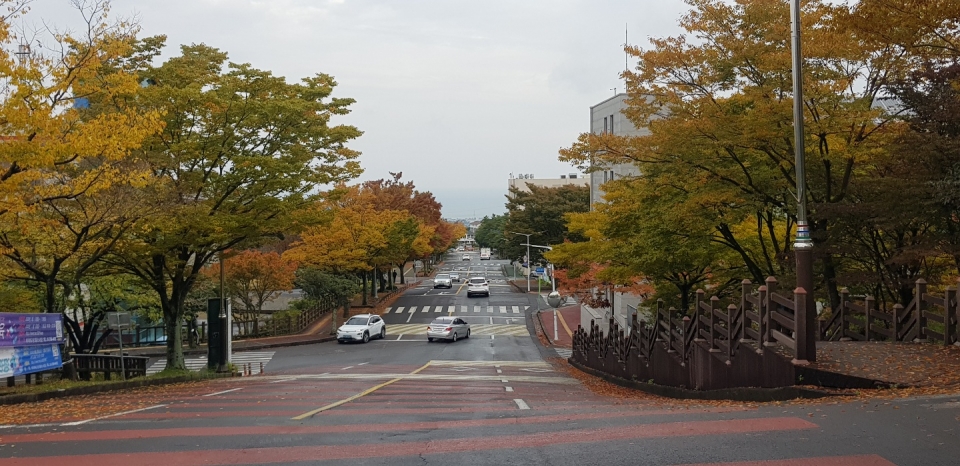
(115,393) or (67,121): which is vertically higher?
(67,121)

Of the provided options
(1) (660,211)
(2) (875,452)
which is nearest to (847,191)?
(1) (660,211)

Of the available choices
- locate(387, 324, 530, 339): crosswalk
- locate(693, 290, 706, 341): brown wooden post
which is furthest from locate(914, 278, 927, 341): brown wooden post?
locate(387, 324, 530, 339): crosswalk

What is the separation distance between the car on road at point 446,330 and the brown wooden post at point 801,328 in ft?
100

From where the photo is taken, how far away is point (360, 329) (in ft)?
135

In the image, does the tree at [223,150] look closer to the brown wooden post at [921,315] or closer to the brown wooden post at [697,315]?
the brown wooden post at [697,315]

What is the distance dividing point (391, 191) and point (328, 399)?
66.5 meters

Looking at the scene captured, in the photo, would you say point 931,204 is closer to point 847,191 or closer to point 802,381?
point 847,191

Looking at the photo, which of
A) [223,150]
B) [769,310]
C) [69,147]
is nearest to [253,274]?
[223,150]

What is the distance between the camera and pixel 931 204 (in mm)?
14617

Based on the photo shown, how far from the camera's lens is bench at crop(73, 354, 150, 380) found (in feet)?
74.8

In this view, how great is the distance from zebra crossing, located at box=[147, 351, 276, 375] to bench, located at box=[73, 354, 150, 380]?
560 centimetres

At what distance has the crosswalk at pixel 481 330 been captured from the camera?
46250 mm

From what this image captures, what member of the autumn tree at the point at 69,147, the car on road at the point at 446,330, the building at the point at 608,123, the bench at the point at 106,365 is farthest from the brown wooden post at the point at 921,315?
the building at the point at 608,123

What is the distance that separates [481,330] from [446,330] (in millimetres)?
7775
